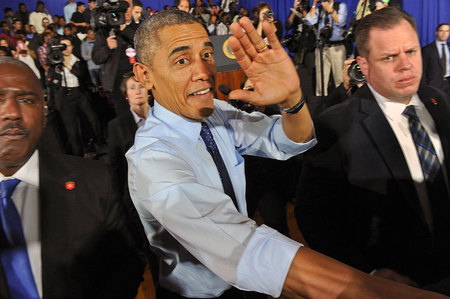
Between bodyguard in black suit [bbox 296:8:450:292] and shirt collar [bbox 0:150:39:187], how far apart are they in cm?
98

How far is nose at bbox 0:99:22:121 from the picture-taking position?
108 centimetres

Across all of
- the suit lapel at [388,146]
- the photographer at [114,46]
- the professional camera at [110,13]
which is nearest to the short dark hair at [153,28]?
the suit lapel at [388,146]

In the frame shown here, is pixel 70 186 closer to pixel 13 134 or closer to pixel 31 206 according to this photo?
pixel 31 206

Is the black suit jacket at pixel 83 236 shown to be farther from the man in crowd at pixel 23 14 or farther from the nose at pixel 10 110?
the man in crowd at pixel 23 14

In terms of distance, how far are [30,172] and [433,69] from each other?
15.9ft

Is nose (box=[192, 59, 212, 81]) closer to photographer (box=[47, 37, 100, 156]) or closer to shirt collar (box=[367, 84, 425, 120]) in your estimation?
shirt collar (box=[367, 84, 425, 120])

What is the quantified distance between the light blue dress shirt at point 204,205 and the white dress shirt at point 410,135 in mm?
420

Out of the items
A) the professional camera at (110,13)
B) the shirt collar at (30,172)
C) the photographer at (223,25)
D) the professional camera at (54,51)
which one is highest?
the photographer at (223,25)

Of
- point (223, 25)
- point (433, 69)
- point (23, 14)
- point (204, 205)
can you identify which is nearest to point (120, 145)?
point (204, 205)

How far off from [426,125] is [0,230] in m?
1.52

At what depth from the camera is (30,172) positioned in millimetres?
1131

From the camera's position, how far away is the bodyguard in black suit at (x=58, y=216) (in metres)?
1.07

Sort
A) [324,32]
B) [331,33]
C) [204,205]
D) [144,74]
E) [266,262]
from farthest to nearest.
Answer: [331,33], [324,32], [144,74], [204,205], [266,262]

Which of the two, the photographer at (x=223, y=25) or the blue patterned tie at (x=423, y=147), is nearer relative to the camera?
the blue patterned tie at (x=423, y=147)
